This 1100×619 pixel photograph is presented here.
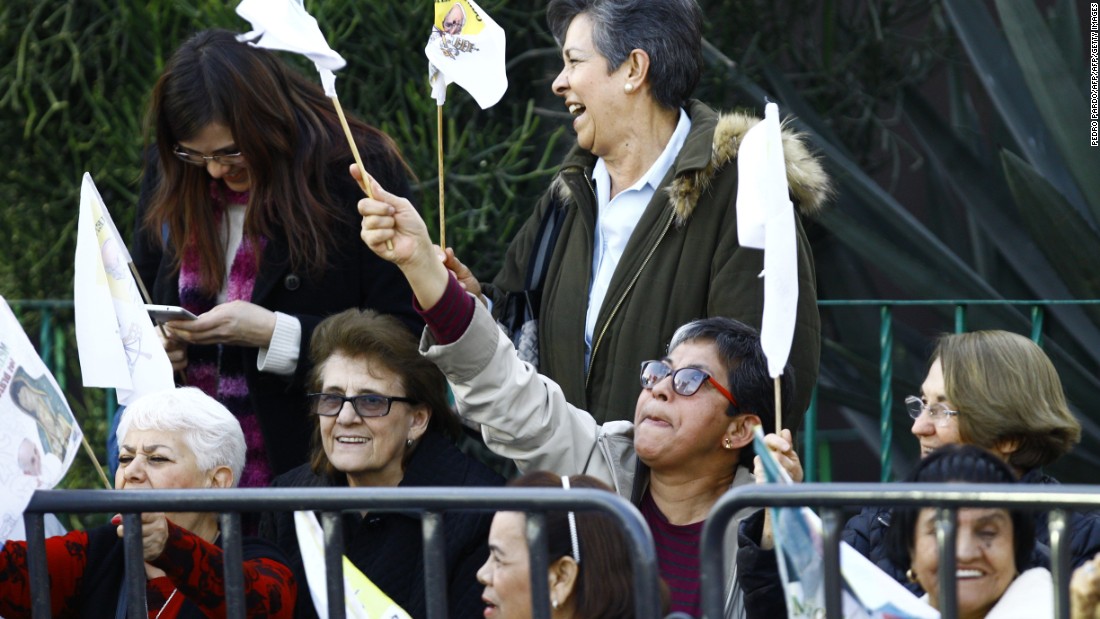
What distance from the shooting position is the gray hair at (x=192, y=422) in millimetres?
3432

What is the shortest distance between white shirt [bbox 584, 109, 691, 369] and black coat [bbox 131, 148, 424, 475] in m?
0.43

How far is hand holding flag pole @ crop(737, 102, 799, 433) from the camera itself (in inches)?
108

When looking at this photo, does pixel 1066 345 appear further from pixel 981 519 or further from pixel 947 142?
pixel 981 519

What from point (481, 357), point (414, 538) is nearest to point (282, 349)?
point (414, 538)

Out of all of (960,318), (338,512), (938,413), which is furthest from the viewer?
(960,318)

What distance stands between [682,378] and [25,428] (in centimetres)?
136

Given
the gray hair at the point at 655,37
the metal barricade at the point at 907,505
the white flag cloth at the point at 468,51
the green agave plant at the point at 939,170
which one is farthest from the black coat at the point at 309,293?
the green agave plant at the point at 939,170

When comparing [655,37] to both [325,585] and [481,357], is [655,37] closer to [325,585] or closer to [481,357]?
[481,357]

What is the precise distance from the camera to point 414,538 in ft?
11.9

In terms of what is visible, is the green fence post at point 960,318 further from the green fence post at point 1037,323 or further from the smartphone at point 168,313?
the smartphone at point 168,313

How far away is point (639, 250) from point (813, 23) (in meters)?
3.15

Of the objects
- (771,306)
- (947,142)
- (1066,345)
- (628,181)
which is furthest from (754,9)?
(771,306)

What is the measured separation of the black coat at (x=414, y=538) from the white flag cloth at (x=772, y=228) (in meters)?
0.90

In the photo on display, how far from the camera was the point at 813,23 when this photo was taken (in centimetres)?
661
